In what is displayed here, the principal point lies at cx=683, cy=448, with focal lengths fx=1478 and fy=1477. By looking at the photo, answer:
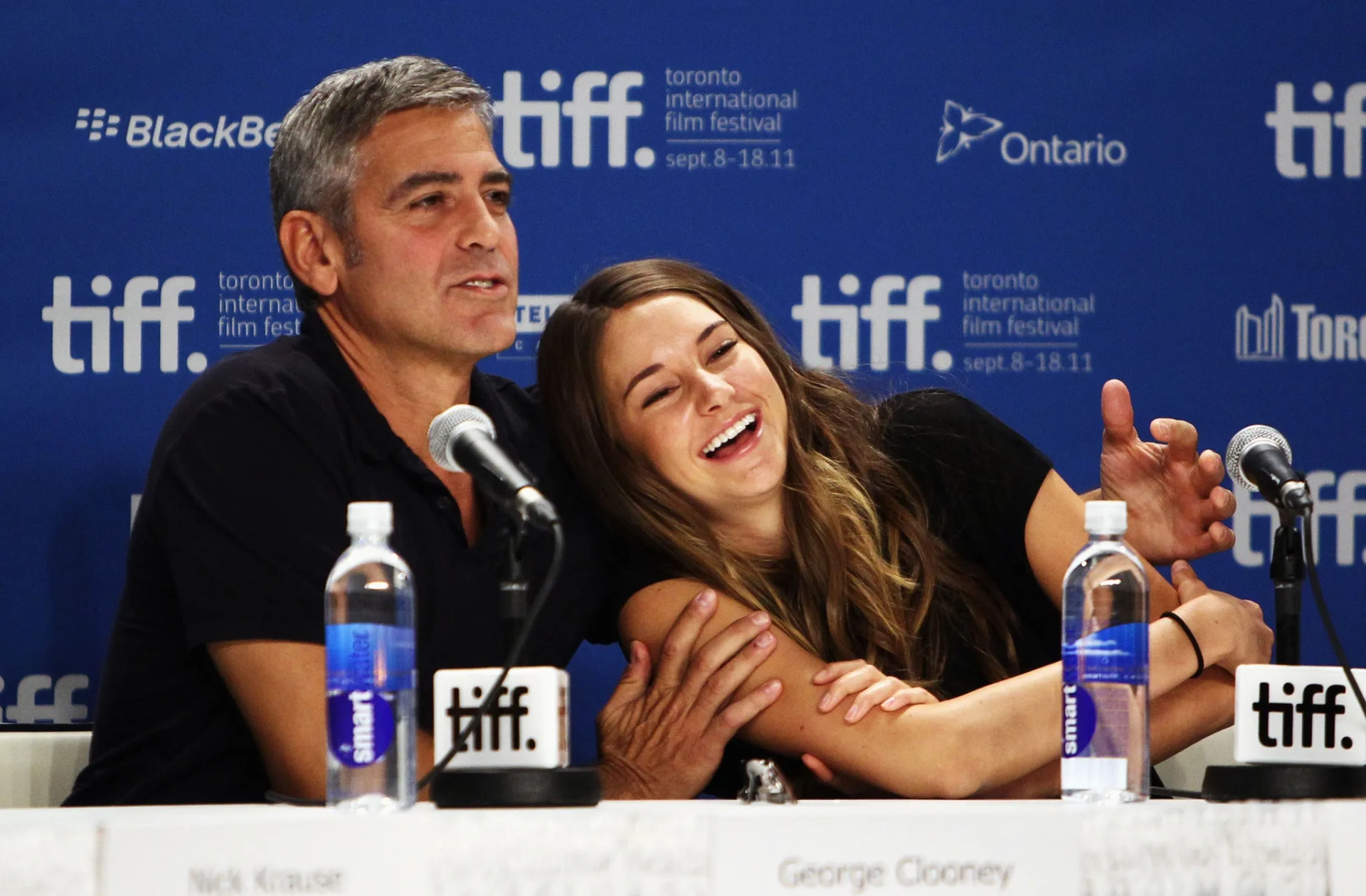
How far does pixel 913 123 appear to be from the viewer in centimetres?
310

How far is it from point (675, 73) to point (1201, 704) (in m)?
1.70

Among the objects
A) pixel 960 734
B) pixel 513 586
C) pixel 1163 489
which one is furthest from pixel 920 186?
pixel 513 586

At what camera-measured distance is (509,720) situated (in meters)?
1.46

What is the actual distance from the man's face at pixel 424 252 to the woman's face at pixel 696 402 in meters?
0.23

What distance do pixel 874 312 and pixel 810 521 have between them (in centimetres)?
83

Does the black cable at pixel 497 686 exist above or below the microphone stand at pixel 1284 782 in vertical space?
above

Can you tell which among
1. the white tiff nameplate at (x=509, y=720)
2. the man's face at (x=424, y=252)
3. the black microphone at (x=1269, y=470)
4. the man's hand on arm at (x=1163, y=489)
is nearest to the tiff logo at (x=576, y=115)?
the man's face at (x=424, y=252)

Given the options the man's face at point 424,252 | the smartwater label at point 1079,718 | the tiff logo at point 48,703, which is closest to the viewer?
the smartwater label at point 1079,718

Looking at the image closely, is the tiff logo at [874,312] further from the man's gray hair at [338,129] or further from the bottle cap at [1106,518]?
the bottle cap at [1106,518]

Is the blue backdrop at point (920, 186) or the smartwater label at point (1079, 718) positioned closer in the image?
the smartwater label at point (1079, 718)

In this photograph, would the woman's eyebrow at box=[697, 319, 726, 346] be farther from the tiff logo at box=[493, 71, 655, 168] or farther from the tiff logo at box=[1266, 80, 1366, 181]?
the tiff logo at box=[1266, 80, 1366, 181]

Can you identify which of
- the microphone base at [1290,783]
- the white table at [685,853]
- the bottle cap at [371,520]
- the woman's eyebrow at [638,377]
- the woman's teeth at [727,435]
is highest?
the woman's eyebrow at [638,377]

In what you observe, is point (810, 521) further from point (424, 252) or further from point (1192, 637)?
point (424, 252)

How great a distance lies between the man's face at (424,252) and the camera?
245 centimetres
